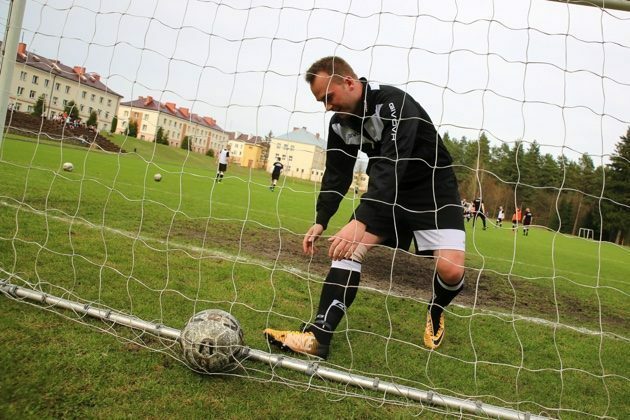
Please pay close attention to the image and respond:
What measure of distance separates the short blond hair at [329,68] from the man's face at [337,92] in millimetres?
29

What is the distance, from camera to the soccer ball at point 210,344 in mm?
2375

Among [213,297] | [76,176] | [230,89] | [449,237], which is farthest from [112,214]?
[76,176]

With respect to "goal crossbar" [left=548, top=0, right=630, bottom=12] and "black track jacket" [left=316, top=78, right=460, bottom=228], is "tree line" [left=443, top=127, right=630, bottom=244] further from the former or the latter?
"goal crossbar" [left=548, top=0, right=630, bottom=12]

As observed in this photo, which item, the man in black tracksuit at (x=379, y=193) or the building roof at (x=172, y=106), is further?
the building roof at (x=172, y=106)

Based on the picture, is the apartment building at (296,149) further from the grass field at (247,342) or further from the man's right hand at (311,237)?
the man's right hand at (311,237)

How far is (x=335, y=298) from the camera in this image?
301 cm

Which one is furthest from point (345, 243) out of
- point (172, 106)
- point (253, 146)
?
point (172, 106)

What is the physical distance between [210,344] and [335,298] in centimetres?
93

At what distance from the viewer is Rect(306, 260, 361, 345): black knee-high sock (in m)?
2.92

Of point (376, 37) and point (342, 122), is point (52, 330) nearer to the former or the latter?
point (342, 122)

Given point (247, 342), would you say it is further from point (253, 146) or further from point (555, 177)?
point (555, 177)

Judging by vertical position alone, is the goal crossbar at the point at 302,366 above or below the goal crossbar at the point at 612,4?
below

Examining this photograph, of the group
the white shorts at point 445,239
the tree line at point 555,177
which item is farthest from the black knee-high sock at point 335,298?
the tree line at point 555,177

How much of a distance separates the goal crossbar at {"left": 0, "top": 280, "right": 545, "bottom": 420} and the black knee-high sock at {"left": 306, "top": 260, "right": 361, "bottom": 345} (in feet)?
0.99
